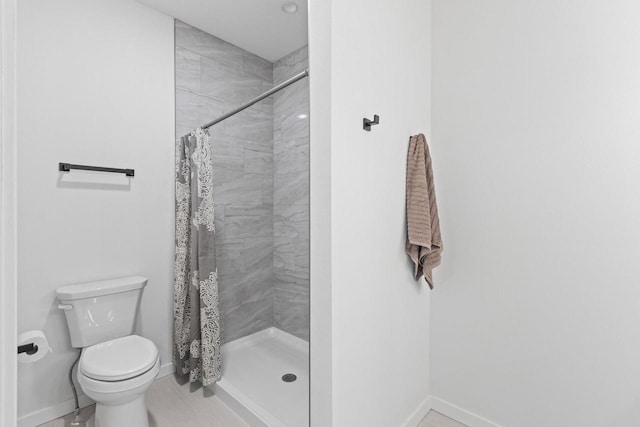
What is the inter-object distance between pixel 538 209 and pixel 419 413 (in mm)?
1281

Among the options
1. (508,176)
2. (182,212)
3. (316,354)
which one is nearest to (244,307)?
(182,212)

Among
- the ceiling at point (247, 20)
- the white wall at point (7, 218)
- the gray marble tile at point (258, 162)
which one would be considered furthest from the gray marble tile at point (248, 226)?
the white wall at point (7, 218)

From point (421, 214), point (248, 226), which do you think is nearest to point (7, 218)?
point (421, 214)

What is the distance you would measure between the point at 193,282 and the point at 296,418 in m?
1.04

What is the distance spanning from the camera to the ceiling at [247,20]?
215 cm

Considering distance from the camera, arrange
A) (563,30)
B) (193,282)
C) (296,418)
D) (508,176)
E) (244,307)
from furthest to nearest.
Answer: (244,307) → (193,282) → (296,418) → (508,176) → (563,30)

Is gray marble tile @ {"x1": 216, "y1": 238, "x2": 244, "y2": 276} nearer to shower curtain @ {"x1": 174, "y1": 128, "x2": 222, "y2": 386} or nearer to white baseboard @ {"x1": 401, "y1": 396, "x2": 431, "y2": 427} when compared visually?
shower curtain @ {"x1": 174, "y1": 128, "x2": 222, "y2": 386}

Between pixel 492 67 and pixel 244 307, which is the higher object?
pixel 492 67

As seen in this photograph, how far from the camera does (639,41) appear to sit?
1.29 m

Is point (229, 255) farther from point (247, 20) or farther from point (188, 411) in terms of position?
point (247, 20)

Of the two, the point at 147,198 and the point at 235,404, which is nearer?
the point at 235,404

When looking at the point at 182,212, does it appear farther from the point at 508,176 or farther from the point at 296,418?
the point at 508,176

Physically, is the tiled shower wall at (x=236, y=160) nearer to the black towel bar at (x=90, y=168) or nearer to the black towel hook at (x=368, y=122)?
the black towel bar at (x=90, y=168)

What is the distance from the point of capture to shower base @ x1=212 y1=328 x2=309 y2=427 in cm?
178
